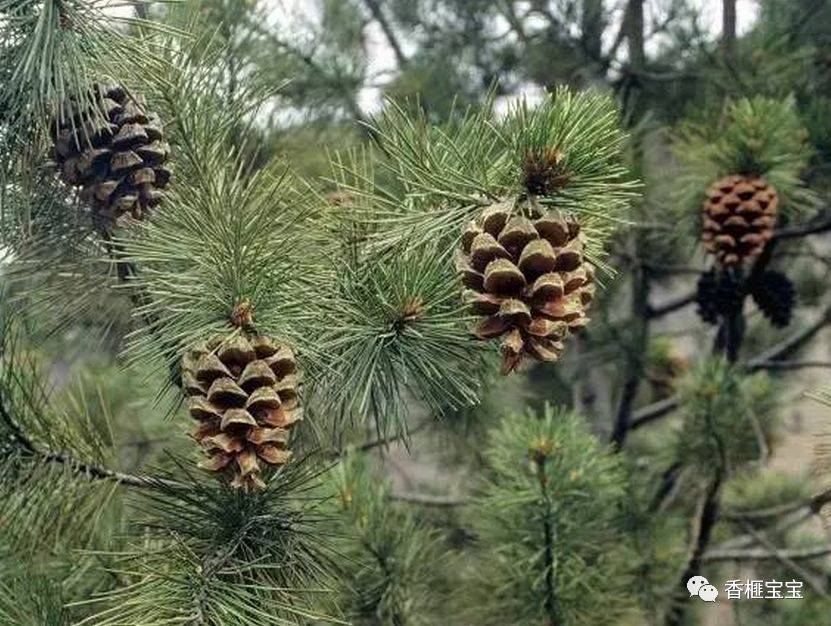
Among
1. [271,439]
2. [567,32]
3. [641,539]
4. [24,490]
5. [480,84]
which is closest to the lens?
[271,439]

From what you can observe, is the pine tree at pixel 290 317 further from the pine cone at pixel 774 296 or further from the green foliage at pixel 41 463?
the pine cone at pixel 774 296

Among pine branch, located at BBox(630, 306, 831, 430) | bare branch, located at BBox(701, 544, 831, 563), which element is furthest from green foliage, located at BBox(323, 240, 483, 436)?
pine branch, located at BBox(630, 306, 831, 430)

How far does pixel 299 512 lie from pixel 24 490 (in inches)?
6.0

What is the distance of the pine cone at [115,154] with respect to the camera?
0.65 meters

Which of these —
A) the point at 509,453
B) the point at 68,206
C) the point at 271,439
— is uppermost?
the point at 68,206

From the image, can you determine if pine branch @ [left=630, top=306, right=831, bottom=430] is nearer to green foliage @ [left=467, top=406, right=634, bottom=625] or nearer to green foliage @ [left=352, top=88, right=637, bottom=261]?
green foliage @ [left=467, top=406, right=634, bottom=625]

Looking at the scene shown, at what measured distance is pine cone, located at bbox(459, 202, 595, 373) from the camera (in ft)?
1.85

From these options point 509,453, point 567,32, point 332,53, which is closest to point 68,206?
point 509,453

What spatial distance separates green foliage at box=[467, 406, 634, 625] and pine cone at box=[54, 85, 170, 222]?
0.38 metres

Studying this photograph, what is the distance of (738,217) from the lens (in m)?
1.11

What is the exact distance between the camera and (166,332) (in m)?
0.62

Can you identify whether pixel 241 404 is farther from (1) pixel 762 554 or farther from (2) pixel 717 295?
(1) pixel 762 554

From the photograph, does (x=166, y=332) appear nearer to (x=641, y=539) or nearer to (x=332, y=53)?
(x=641, y=539)

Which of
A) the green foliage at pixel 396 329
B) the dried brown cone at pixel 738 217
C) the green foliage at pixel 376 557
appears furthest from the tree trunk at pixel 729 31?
the green foliage at pixel 396 329
